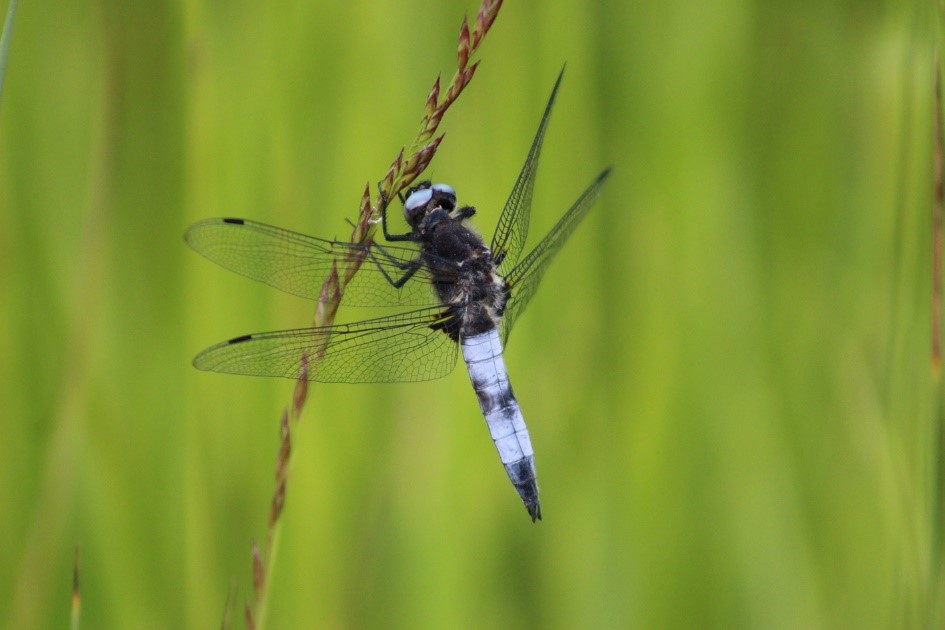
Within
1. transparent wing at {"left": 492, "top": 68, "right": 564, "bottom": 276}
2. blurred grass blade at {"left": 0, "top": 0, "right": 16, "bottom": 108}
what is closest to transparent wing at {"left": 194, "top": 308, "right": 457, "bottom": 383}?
transparent wing at {"left": 492, "top": 68, "right": 564, "bottom": 276}

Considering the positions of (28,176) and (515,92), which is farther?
(515,92)

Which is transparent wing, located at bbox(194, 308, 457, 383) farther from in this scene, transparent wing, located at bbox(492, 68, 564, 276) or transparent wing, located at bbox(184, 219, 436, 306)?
transparent wing, located at bbox(492, 68, 564, 276)

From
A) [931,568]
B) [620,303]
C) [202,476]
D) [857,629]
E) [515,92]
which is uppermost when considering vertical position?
[515,92]

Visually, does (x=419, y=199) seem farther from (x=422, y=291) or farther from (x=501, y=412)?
(x=501, y=412)

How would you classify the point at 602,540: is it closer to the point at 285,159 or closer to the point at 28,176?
the point at 285,159

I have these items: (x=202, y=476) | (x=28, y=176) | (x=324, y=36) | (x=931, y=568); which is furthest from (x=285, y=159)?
(x=931, y=568)

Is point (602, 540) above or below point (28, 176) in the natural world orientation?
below
